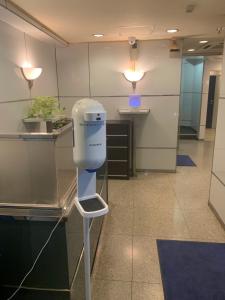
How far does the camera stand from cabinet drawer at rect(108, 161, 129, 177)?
460 centimetres

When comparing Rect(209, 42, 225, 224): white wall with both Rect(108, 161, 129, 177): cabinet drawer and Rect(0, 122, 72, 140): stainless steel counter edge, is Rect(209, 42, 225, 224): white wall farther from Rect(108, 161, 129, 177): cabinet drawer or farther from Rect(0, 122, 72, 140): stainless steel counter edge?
Rect(0, 122, 72, 140): stainless steel counter edge

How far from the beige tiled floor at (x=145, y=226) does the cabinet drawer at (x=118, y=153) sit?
46 cm

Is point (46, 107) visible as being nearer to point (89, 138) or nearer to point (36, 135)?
point (36, 135)

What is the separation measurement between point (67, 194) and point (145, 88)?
11.4 ft

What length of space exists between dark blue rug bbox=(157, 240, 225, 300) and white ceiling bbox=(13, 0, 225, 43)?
2526 mm

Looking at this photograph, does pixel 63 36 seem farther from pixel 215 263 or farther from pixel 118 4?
pixel 215 263

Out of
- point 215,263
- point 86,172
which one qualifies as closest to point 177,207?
point 215,263

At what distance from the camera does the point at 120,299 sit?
6.54 ft

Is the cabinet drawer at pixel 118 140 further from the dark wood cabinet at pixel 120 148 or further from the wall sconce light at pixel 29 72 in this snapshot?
the wall sconce light at pixel 29 72

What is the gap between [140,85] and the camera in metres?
4.66

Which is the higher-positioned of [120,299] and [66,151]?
[66,151]

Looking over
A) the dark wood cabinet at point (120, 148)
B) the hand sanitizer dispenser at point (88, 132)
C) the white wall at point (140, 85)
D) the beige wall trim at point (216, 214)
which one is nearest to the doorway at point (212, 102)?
the white wall at point (140, 85)

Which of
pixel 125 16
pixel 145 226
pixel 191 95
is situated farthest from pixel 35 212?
pixel 191 95

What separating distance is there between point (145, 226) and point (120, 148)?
1810mm
